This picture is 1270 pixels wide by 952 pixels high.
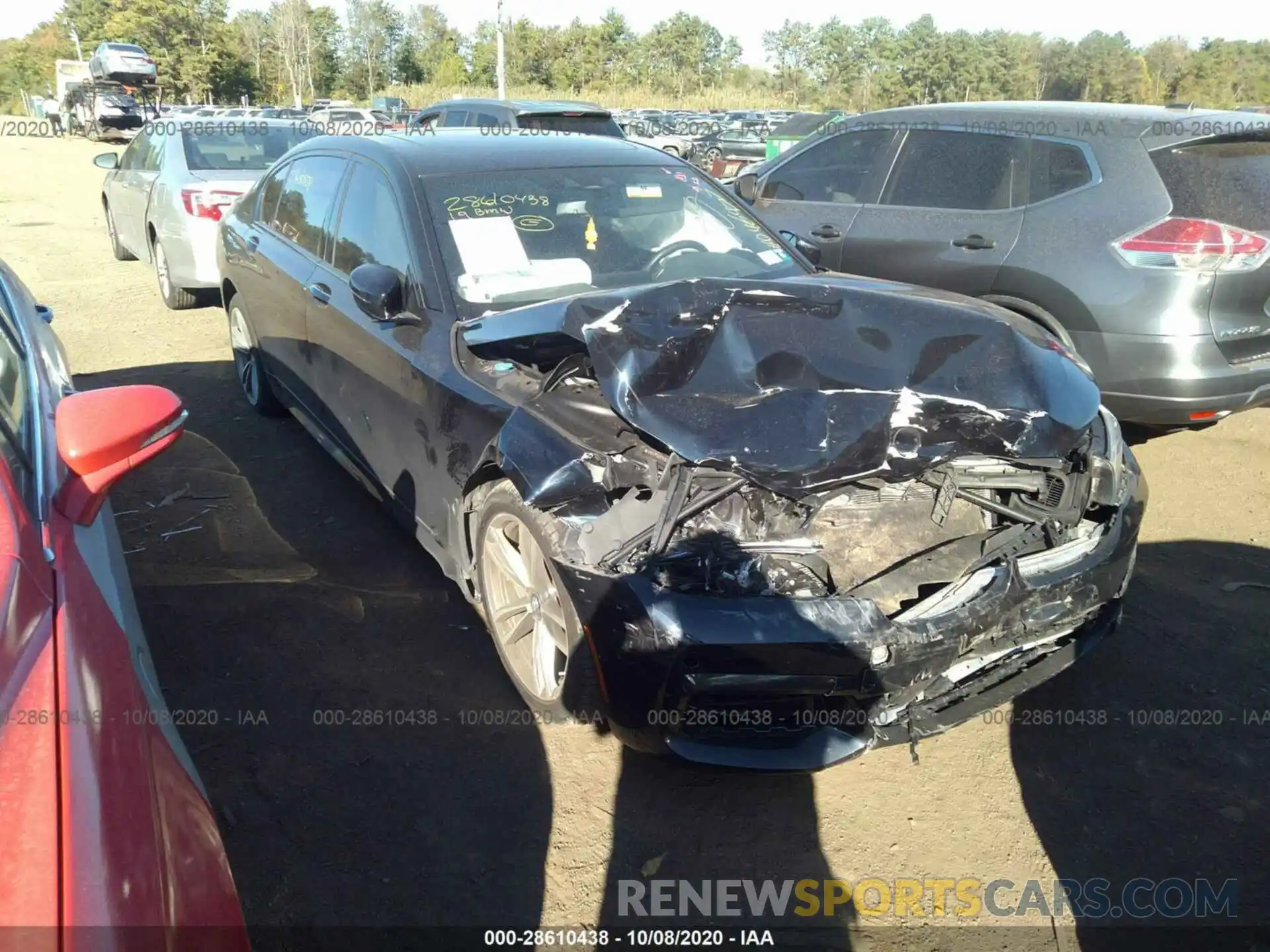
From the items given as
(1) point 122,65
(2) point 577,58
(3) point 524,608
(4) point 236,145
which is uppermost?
(2) point 577,58

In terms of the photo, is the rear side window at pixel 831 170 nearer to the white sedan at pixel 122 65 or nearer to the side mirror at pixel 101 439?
the side mirror at pixel 101 439

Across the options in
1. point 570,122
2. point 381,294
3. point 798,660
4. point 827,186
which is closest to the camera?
point 798,660

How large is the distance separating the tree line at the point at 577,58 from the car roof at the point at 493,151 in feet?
Answer: 135

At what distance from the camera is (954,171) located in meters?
5.54

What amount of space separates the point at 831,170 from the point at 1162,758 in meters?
4.51

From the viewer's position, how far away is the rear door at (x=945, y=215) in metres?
5.17

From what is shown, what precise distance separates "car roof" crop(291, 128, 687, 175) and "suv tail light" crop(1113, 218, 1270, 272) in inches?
91.4

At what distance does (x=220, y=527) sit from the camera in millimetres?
4367

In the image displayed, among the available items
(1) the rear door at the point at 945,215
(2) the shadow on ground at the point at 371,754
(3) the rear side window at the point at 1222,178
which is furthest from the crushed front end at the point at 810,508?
(1) the rear door at the point at 945,215

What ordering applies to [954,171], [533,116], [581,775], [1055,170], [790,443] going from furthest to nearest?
1. [533,116]
2. [954,171]
3. [1055,170]
4. [581,775]
5. [790,443]

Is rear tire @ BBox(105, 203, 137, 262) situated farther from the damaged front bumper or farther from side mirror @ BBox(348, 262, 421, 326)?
the damaged front bumper

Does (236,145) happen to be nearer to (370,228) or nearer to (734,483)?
(370,228)

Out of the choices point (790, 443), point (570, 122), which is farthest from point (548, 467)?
point (570, 122)

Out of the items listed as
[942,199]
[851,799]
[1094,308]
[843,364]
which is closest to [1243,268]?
[1094,308]
